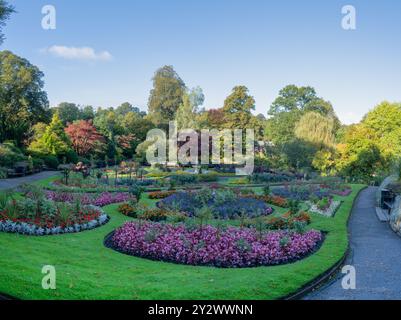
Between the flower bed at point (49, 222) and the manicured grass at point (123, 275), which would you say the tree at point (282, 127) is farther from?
the manicured grass at point (123, 275)

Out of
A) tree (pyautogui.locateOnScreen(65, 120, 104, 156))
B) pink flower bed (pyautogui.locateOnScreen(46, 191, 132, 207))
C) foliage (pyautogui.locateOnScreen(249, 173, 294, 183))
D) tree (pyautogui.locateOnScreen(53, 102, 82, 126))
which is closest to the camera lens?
pink flower bed (pyautogui.locateOnScreen(46, 191, 132, 207))

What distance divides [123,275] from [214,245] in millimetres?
2523

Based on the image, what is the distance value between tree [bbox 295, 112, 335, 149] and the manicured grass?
2898cm

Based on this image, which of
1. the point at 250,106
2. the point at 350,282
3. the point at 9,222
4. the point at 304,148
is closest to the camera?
the point at 350,282

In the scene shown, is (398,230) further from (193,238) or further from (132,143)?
(132,143)

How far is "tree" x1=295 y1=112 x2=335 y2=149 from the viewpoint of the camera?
36.8 m

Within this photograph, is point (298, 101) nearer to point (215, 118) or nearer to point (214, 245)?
point (215, 118)

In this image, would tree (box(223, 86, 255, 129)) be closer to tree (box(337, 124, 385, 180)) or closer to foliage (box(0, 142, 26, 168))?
tree (box(337, 124, 385, 180))

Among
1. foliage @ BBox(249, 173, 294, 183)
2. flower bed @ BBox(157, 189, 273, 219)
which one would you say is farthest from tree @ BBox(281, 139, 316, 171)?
flower bed @ BBox(157, 189, 273, 219)

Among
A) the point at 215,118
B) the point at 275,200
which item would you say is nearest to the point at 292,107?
the point at 215,118

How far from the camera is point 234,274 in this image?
6.80 m

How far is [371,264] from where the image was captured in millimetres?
7945
